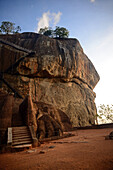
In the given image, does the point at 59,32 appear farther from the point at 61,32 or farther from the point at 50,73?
the point at 50,73

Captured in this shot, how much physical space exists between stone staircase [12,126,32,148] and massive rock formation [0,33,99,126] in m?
15.2

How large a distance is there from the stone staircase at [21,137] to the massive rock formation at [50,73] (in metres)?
15.2

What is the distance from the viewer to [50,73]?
2720 cm

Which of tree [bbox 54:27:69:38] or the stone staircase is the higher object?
tree [bbox 54:27:69:38]

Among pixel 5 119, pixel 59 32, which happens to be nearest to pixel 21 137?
pixel 5 119

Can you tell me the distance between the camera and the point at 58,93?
28.0 metres

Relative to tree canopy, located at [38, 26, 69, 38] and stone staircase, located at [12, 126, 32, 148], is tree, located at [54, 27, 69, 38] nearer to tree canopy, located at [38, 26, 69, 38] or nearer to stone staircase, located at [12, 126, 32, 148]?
tree canopy, located at [38, 26, 69, 38]

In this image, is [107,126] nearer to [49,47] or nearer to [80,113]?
[80,113]

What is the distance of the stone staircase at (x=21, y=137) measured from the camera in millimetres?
7243

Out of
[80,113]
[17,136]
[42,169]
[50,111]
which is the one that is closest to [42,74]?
[80,113]

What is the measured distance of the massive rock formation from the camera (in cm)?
2438

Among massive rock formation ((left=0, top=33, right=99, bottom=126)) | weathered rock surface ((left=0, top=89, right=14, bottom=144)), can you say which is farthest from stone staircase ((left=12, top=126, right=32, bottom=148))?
massive rock formation ((left=0, top=33, right=99, bottom=126))

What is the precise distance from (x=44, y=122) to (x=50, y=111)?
282 centimetres

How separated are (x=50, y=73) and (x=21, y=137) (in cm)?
2024
